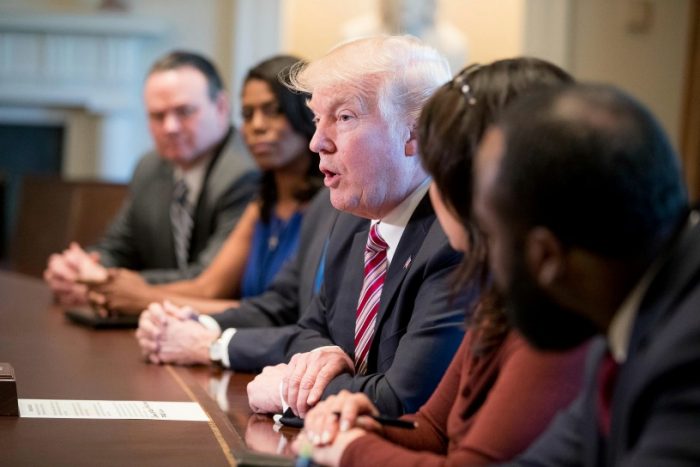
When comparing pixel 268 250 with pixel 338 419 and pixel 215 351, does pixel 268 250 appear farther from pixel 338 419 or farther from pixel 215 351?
pixel 338 419

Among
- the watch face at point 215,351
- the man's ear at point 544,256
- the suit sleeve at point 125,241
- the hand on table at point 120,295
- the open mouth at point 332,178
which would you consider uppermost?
the man's ear at point 544,256

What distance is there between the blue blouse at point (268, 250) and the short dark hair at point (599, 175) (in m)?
1.99

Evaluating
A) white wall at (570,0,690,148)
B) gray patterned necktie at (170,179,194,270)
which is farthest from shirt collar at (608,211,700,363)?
white wall at (570,0,690,148)

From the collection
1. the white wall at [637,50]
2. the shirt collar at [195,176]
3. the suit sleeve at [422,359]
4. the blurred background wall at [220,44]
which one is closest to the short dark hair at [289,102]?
the shirt collar at [195,176]

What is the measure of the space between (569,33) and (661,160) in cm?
512

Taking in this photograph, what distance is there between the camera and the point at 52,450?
1.52 meters

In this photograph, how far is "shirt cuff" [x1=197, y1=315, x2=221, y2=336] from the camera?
2.42 metres

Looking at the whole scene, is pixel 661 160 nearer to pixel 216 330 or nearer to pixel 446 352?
pixel 446 352

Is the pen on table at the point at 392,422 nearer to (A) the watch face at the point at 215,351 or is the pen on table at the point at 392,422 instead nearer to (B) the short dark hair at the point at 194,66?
(A) the watch face at the point at 215,351

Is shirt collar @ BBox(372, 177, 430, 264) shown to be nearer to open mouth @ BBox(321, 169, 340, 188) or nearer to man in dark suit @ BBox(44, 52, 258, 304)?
open mouth @ BBox(321, 169, 340, 188)

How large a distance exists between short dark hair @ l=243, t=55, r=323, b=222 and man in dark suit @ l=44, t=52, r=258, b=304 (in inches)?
15.8

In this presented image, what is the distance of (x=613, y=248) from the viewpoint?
1.02 meters

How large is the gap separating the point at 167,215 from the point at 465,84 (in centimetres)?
245

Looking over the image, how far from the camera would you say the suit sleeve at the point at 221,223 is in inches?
133
